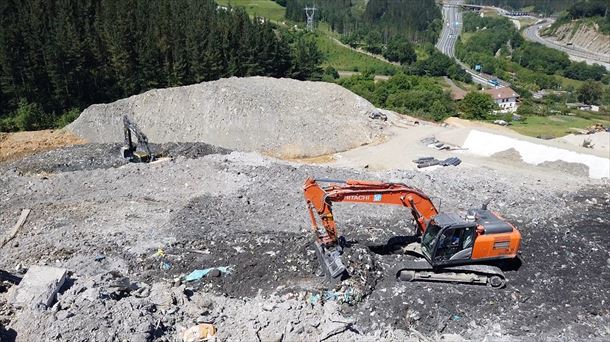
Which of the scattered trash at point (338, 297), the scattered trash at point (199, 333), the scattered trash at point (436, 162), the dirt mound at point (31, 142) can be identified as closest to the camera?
the scattered trash at point (199, 333)

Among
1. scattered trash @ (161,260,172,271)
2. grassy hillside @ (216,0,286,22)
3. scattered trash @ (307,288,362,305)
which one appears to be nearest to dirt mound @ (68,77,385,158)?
scattered trash @ (161,260,172,271)

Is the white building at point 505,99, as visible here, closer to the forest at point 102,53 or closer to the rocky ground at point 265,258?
the forest at point 102,53

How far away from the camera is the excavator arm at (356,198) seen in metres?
11.2

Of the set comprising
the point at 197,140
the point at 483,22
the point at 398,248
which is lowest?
the point at 483,22

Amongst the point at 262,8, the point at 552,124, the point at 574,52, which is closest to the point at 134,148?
the point at 552,124

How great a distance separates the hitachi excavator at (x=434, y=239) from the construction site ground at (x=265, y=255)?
1.12 ft

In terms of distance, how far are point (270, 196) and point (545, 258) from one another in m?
Answer: 8.19

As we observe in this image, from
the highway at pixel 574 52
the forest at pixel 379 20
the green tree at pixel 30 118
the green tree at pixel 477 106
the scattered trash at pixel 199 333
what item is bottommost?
the highway at pixel 574 52

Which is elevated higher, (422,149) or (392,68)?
(422,149)

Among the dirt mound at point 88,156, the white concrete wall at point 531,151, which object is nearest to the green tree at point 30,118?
the dirt mound at point 88,156

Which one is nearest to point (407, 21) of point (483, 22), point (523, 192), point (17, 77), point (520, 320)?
point (483, 22)

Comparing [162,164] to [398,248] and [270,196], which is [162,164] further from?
[398,248]

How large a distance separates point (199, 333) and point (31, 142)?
60.8 ft

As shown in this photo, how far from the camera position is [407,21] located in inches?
3974
